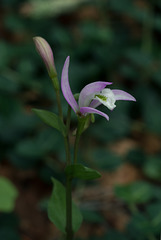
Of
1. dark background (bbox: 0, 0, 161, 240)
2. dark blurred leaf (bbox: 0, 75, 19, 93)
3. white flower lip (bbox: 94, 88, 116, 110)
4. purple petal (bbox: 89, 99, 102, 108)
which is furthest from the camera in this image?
dark blurred leaf (bbox: 0, 75, 19, 93)

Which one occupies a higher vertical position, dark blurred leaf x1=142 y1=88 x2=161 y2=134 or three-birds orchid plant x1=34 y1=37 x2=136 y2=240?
three-birds orchid plant x1=34 y1=37 x2=136 y2=240

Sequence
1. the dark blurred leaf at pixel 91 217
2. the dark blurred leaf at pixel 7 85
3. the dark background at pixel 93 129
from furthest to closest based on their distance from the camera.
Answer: the dark blurred leaf at pixel 7 85, the dark background at pixel 93 129, the dark blurred leaf at pixel 91 217

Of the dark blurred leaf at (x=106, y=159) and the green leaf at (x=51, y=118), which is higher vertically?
the green leaf at (x=51, y=118)

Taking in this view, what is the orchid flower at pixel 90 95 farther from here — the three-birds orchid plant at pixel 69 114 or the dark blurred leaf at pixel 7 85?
the dark blurred leaf at pixel 7 85

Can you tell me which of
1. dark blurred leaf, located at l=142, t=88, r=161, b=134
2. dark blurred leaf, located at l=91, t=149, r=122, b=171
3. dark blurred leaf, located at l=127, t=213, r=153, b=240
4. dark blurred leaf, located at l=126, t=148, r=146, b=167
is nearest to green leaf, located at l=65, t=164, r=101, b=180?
dark blurred leaf, located at l=127, t=213, r=153, b=240

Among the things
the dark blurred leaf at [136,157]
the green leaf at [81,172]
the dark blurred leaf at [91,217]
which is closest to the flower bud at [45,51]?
the green leaf at [81,172]

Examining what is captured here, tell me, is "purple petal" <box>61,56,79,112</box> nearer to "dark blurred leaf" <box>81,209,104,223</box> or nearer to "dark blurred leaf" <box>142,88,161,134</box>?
"dark blurred leaf" <box>81,209,104,223</box>

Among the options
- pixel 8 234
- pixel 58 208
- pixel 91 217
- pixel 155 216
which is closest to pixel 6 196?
pixel 8 234
